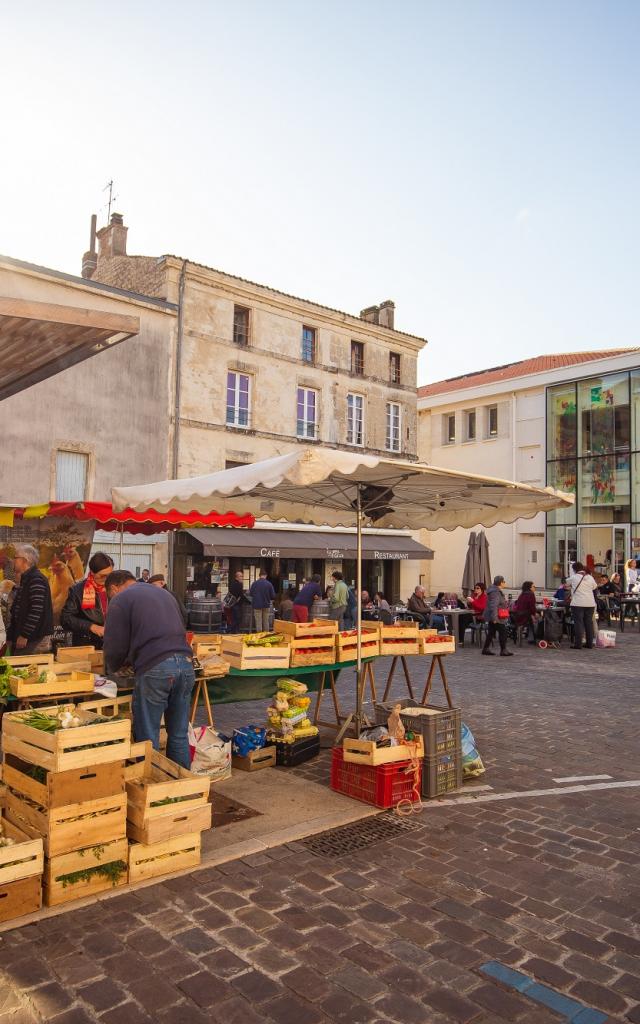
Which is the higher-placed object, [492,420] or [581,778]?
[492,420]

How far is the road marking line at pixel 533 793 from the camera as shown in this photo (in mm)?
5543

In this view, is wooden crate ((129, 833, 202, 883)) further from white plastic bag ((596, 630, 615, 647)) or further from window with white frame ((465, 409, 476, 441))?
window with white frame ((465, 409, 476, 441))

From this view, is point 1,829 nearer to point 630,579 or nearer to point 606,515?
point 630,579

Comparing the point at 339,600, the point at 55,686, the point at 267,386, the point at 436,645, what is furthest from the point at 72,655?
the point at 267,386

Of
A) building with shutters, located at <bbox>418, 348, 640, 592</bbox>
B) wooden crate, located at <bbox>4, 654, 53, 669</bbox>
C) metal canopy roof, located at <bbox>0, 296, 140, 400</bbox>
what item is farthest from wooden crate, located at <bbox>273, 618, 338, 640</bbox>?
building with shutters, located at <bbox>418, 348, 640, 592</bbox>

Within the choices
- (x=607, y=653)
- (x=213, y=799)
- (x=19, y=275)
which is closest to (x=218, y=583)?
(x=19, y=275)

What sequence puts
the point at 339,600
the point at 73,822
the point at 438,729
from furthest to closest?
the point at 339,600 < the point at 438,729 < the point at 73,822

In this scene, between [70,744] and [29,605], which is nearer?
[70,744]

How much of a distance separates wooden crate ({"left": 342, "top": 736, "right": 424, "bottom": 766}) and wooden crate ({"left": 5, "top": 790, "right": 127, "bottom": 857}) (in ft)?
6.48

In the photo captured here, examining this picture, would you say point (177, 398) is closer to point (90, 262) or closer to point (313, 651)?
point (90, 262)

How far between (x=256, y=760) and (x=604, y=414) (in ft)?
91.5

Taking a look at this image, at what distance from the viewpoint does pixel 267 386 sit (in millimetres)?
25516

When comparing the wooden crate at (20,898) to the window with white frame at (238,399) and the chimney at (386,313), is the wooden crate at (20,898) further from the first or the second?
the chimney at (386,313)

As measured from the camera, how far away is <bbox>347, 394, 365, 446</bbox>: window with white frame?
28078mm
